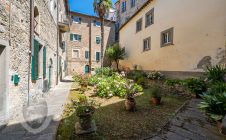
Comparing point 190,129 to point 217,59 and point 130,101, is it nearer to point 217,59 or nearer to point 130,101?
point 130,101

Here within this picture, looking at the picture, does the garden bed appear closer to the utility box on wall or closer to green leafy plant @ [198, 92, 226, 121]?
green leafy plant @ [198, 92, 226, 121]

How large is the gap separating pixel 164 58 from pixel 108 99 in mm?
6016

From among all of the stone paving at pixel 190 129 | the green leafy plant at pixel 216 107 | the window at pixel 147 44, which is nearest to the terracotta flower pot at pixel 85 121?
the stone paving at pixel 190 129

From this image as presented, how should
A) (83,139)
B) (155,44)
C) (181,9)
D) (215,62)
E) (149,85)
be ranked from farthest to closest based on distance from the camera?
(155,44), (149,85), (181,9), (215,62), (83,139)

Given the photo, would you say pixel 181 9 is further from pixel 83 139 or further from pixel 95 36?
pixel 95 36

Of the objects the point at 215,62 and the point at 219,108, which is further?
the point at 215,62

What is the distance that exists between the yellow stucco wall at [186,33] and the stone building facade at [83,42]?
14.3 metres

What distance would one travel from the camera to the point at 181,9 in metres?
10.1

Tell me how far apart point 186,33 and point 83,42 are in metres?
20.5

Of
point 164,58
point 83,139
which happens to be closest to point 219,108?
point 83,139

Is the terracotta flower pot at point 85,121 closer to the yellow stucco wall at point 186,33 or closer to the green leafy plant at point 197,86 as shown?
the green leafy plant at point 197,86

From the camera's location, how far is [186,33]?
973 cm

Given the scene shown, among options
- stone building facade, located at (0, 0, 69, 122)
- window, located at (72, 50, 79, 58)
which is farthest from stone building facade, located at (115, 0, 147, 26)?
stone building facade, located at (0, 0, 69, 122)

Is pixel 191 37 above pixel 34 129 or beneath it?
above
